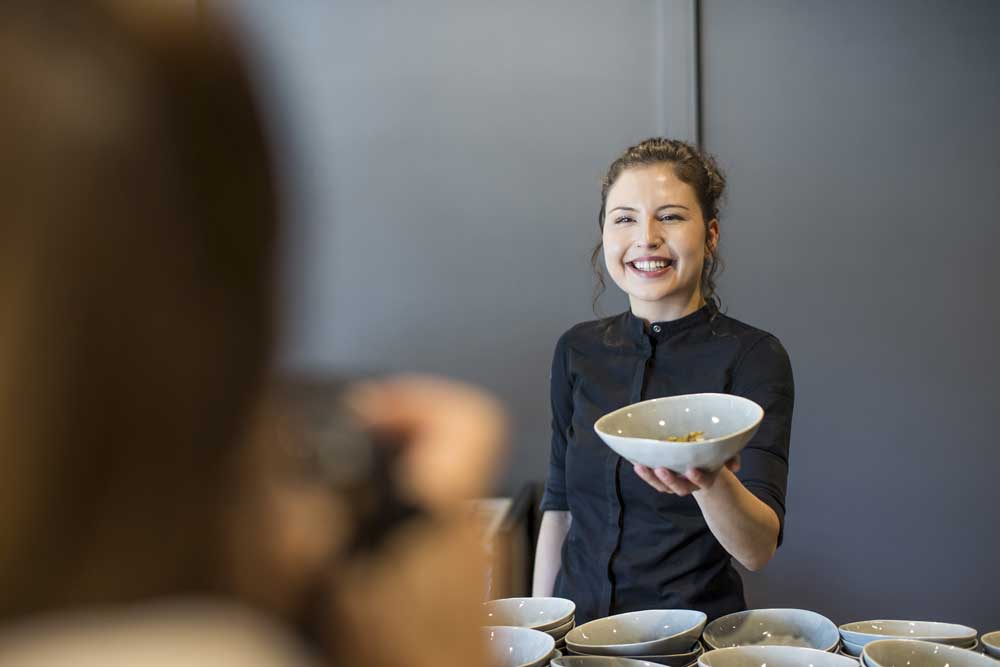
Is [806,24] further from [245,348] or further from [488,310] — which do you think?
[245,348]

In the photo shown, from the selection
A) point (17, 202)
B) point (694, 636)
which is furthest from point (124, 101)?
point (694, 636)

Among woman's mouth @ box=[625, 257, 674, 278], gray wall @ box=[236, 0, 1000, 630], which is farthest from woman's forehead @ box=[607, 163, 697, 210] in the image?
gray wall @ box=[236, 0, 1000, 630]

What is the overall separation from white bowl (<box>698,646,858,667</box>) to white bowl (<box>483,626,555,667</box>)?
0.18m

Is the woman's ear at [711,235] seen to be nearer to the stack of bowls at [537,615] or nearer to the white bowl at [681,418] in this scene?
the white bowl at [681,418]

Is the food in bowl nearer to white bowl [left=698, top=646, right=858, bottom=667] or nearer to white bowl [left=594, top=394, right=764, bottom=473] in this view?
white bowl [left=594, top=394, right=764, bottom=473]

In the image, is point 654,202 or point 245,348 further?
point 654,202

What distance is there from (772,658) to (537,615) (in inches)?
12.7

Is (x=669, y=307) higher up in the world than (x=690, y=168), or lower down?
lower down

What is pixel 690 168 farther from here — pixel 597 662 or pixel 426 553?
pixel 426 553

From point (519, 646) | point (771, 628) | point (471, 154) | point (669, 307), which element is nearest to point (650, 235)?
point (669, 307)

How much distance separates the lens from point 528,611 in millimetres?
1288

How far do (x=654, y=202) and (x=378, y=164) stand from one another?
136cm

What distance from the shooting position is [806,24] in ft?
9.32

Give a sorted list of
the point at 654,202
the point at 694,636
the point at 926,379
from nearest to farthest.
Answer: the point at 694,636
the point at 654,202
the point at 926,379
